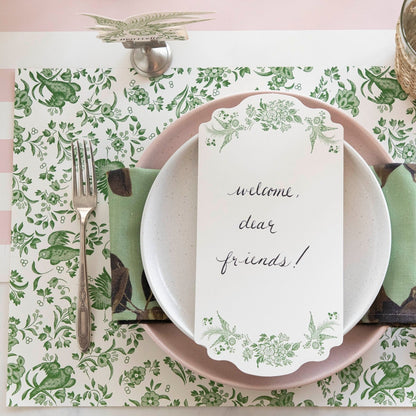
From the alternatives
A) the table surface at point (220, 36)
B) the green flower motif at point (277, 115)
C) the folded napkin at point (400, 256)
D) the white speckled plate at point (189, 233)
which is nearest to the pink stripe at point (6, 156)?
the table surface at point (220, 36)

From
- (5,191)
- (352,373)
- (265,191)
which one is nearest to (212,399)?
(352,373)

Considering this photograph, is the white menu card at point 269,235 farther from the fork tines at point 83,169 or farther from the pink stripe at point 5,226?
the pink stripe at point 5,226

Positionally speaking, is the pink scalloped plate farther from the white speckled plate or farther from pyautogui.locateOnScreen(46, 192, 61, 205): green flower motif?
pyautogui.locateOnScreen(46, 192, 61, 205): green flower motif

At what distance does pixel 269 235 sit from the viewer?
66cm

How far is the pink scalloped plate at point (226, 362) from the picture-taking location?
0.68 m

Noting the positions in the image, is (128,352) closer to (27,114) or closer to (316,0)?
(27,114)

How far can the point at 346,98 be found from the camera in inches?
30.5

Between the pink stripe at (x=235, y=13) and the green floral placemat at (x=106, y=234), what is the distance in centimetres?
7

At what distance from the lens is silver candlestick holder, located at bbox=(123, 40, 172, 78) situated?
773mm

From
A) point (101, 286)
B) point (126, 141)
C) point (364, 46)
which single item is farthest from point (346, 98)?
point (101, 286)

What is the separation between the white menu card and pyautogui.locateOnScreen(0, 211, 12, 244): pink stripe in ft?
0.91

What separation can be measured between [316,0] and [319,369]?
498 millimetres

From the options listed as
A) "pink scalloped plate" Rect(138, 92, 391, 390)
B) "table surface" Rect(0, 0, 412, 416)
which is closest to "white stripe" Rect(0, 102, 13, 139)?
"table surface" Rect(0, 0, 412, 416)

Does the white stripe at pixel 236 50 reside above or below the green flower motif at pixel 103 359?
above
